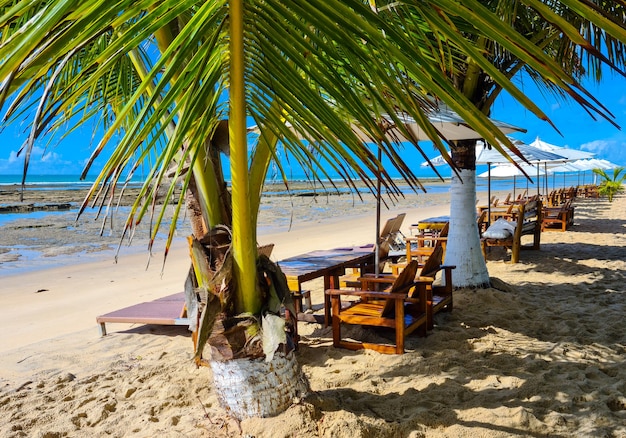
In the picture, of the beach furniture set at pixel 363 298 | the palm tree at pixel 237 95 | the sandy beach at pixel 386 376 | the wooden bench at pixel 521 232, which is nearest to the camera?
the palm tree at pixel 237 95

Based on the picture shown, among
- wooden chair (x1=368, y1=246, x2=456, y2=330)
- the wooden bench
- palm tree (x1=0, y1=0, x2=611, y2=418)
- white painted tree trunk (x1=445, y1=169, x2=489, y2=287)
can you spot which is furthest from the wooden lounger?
the wooden bench

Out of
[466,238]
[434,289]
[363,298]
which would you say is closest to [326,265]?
[363,298]

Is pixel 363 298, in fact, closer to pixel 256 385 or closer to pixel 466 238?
pixel 466 238

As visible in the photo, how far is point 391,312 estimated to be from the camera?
157 inches

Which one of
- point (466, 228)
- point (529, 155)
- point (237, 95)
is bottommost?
point (466, 228)

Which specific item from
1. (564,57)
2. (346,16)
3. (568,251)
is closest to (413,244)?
(568,251)

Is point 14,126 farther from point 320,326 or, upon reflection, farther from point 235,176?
point 320,326

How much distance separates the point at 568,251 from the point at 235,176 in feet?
26.4

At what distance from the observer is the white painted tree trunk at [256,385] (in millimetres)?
2461

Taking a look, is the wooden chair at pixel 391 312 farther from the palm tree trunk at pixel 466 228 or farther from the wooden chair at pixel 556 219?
the wooden chair at pixel 556 219

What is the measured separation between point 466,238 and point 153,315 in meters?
3.39

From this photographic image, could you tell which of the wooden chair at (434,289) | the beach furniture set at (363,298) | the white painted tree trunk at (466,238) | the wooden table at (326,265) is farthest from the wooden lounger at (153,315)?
the white painted tree trunk at (466,238)

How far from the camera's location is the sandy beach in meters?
2.65

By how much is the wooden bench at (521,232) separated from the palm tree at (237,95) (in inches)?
191
